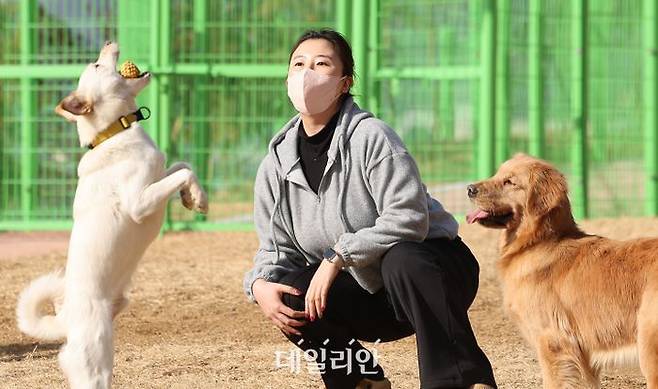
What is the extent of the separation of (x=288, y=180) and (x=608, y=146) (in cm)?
751

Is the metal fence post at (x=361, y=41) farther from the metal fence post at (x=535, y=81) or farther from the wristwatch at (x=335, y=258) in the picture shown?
the wristwatch at (x=335, y=258)

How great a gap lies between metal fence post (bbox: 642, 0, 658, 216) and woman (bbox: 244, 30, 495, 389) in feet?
23.1

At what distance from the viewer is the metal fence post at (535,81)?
11242 millimetres

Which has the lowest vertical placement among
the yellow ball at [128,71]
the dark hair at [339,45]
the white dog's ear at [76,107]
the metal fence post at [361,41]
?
the white dog's ear at [76,107]

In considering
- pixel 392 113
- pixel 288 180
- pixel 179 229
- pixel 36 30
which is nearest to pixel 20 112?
pixel 36 30

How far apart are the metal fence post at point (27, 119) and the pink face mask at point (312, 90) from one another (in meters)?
6.94

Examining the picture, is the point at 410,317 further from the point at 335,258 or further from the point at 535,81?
the point at 535,81

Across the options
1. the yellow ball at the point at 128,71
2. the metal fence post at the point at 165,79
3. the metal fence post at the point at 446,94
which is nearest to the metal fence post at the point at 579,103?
the metal fence post at the point at 446,94

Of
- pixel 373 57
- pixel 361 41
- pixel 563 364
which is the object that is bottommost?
pixel 563 364

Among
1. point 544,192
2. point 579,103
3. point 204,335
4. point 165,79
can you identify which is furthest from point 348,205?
point 579,103

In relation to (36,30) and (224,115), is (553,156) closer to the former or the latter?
(224,115)

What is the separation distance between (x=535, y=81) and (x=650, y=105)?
116 cm

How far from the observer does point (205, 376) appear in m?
5.66

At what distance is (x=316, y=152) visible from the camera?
186 inches
